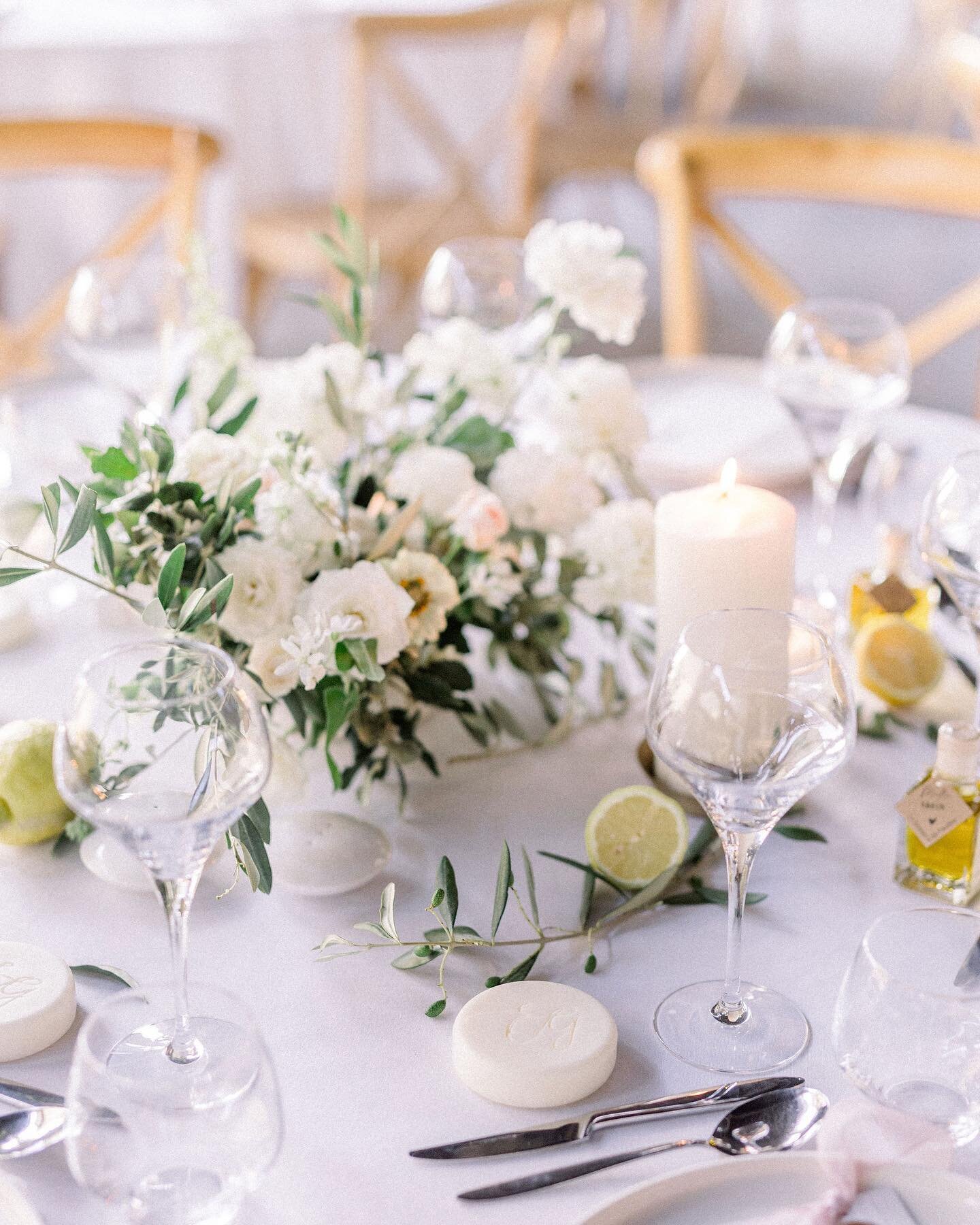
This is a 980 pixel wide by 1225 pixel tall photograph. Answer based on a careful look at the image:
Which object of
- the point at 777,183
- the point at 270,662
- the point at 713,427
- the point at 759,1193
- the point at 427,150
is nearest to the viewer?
the point at 759,1193

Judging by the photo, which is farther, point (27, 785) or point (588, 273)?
point (588, 273)

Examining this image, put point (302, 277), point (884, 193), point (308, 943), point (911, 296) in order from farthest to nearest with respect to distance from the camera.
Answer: point (911, 296)
point (302, 277)
point (884, 193)
point (308, 943)

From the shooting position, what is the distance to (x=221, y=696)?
27.0 inches

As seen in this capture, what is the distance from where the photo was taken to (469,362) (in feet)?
3.77

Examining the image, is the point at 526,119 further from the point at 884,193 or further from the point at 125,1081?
the point at 125,1081

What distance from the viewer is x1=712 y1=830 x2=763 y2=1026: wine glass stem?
0.78 m

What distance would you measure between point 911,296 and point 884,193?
2.34 meters

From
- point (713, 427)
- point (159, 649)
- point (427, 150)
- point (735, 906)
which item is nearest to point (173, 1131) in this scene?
point (159, 649)

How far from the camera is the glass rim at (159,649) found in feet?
2.22

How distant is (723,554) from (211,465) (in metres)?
0.35

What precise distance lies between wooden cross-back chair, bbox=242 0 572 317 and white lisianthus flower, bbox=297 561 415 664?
7.34ft

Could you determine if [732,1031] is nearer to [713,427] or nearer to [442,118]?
[713,427]

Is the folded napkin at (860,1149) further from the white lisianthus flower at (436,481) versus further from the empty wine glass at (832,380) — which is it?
the empty wine glass at (832,380)

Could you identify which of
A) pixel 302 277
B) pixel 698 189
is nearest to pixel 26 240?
pixel 302 277
